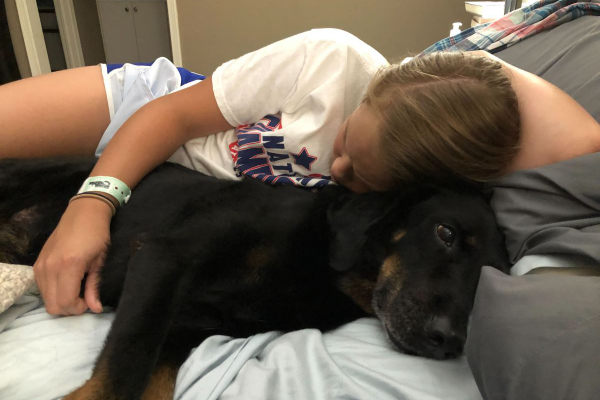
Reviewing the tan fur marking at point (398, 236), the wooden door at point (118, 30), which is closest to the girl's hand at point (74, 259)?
the tan fur marking at point (398, 236)

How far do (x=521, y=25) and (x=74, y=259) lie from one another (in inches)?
61.5

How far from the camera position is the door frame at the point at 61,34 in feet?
10.9

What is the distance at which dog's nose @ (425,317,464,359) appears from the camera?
0.80m

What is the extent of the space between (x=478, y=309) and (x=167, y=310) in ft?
1.92

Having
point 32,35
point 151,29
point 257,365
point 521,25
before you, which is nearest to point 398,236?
point 257,365

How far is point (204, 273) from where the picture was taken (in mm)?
953

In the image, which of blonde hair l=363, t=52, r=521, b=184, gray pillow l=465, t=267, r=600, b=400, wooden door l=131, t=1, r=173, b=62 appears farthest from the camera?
wooden door l=131, t=1, r=173, b=62

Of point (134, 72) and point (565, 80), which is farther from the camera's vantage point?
point (134, 72)

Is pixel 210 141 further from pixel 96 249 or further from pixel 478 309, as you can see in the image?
pixel 478 309

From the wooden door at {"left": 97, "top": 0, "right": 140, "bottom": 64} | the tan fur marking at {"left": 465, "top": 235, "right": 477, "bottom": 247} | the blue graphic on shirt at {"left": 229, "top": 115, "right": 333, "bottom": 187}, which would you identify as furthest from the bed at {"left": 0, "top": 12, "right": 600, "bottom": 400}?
the wooden door at {"left": 97, "top": 0, "right": 140, "bottom": 64}

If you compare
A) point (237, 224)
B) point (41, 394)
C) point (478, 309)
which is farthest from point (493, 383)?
point (41, 394)

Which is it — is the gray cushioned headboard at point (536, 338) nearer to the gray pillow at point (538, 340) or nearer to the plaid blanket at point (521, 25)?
the gray pillow at point (538, 340)

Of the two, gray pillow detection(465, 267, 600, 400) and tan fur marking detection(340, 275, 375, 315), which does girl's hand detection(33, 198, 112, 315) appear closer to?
tan fur marking detection(340, 275, 375, 315)

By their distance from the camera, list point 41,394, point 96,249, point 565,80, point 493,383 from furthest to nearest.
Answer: point 565,80
point 96,249
point 41,394
point 493,383
